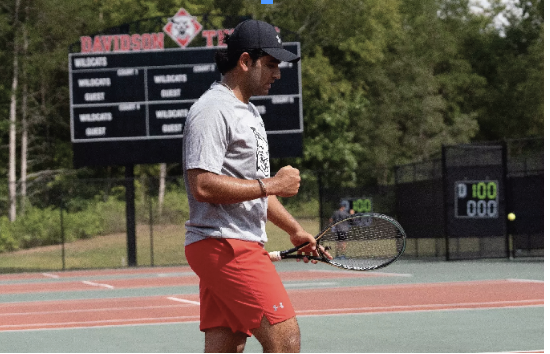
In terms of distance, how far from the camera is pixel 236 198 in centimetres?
414

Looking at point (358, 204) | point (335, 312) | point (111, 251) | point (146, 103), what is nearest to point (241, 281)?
point (335, 312)

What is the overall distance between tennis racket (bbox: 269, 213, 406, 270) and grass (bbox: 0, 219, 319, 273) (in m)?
24.0

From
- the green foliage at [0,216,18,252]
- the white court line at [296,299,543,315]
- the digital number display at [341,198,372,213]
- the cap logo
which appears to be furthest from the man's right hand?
the green foliage at [0,216,18,252]

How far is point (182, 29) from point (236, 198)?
65.4ft

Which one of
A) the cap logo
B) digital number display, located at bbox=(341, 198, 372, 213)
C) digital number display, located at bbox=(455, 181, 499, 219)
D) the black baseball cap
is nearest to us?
the black baseball cap

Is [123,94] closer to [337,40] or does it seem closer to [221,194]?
[221,194]

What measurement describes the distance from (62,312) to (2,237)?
20.3 meters

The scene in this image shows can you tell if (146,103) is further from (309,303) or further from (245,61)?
(245,61)

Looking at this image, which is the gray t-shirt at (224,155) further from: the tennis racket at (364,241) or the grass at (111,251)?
the grass at (111,251)

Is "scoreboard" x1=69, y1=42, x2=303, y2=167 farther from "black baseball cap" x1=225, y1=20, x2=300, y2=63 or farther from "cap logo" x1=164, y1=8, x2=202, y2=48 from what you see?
"black baseball cap" x1=225, y1=20, x2=300, y2=63

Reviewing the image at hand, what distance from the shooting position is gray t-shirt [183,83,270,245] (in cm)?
413

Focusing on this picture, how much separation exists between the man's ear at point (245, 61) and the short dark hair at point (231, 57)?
0.04ft

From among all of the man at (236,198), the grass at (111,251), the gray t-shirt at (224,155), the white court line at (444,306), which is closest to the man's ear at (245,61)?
the man at (236,198)

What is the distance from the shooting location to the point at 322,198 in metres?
25.9
